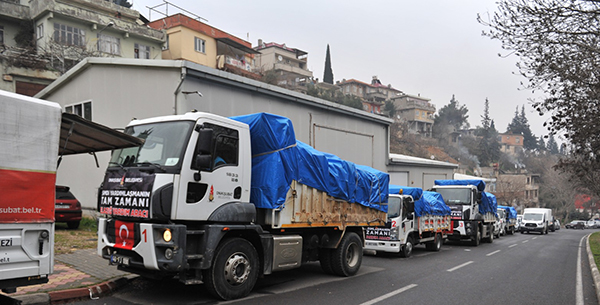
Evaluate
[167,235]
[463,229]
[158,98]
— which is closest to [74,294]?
[167,235]

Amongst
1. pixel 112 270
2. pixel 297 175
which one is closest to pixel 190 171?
pixel 297 175

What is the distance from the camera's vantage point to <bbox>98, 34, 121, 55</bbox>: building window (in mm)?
33188

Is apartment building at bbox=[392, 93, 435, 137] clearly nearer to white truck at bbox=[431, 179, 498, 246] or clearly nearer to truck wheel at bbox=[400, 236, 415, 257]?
white truck at bbox=[431, 179, 498, 246]

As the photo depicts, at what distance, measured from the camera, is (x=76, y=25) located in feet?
105

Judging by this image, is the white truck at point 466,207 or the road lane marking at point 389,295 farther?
the white truck at point 466,207

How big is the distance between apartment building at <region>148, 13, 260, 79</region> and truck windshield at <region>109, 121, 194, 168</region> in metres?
32.7

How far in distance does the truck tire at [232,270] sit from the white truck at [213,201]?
16 millimetres

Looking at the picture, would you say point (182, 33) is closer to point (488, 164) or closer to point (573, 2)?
point (573, 2)

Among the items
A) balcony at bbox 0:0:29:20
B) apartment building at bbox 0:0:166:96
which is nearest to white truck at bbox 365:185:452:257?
apartment building at bbox 0:0:166:96

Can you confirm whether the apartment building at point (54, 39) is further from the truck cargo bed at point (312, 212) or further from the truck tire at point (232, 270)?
the truck tire at point (232, 270)

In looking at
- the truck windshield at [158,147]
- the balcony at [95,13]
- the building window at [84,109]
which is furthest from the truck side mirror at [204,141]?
the balcony at [95,13]

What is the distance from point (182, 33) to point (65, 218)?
91.8ft

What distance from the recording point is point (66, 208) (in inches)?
522

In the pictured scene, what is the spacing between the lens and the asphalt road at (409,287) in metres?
7.28
